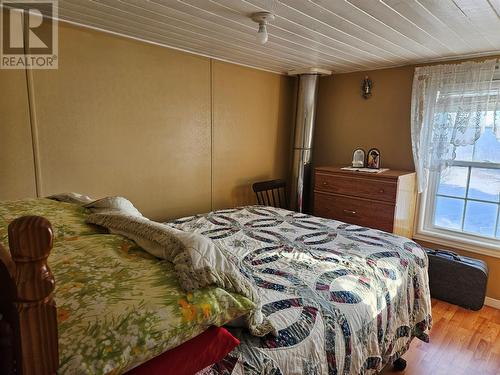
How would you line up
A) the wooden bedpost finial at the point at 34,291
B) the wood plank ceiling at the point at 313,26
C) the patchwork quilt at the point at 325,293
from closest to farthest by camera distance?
the wooden bedpost finial at the point at 34,291, the patchwork quilt at the point at 325,293, the wood plank ceiling at the point at 313,26

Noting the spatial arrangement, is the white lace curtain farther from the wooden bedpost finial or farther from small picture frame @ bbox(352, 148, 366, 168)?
the wooden bedpost finial

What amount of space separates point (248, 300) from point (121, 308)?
37 centimetres

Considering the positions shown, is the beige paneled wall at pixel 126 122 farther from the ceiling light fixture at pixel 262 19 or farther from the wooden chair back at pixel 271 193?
the ceiling light fixture at pixel 262 19

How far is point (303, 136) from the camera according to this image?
349 cm

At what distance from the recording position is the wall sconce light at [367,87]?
3.28 metres

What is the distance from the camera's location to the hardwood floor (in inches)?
78.0

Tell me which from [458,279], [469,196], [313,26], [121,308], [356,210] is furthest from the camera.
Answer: [356,210]

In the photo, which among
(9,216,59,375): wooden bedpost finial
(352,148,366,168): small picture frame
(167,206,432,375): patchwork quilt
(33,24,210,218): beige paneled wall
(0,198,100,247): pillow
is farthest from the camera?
(352,148,366,168): small picture frame

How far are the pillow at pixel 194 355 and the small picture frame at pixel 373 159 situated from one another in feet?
8.83

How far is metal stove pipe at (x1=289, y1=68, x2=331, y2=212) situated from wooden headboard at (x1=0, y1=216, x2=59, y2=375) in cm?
311

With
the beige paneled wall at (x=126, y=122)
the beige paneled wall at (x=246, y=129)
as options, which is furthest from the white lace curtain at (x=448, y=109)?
the beige paneled wall at (x=126, y=122)

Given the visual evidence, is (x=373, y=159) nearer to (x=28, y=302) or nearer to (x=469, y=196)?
(x=469, y=196)

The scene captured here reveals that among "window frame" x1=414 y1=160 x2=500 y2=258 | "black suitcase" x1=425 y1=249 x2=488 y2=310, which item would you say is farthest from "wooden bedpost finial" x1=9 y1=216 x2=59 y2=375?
"window frame" x1=414 y1=160 x2=500 y2=258

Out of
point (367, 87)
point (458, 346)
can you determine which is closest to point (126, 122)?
point (367, 87)
